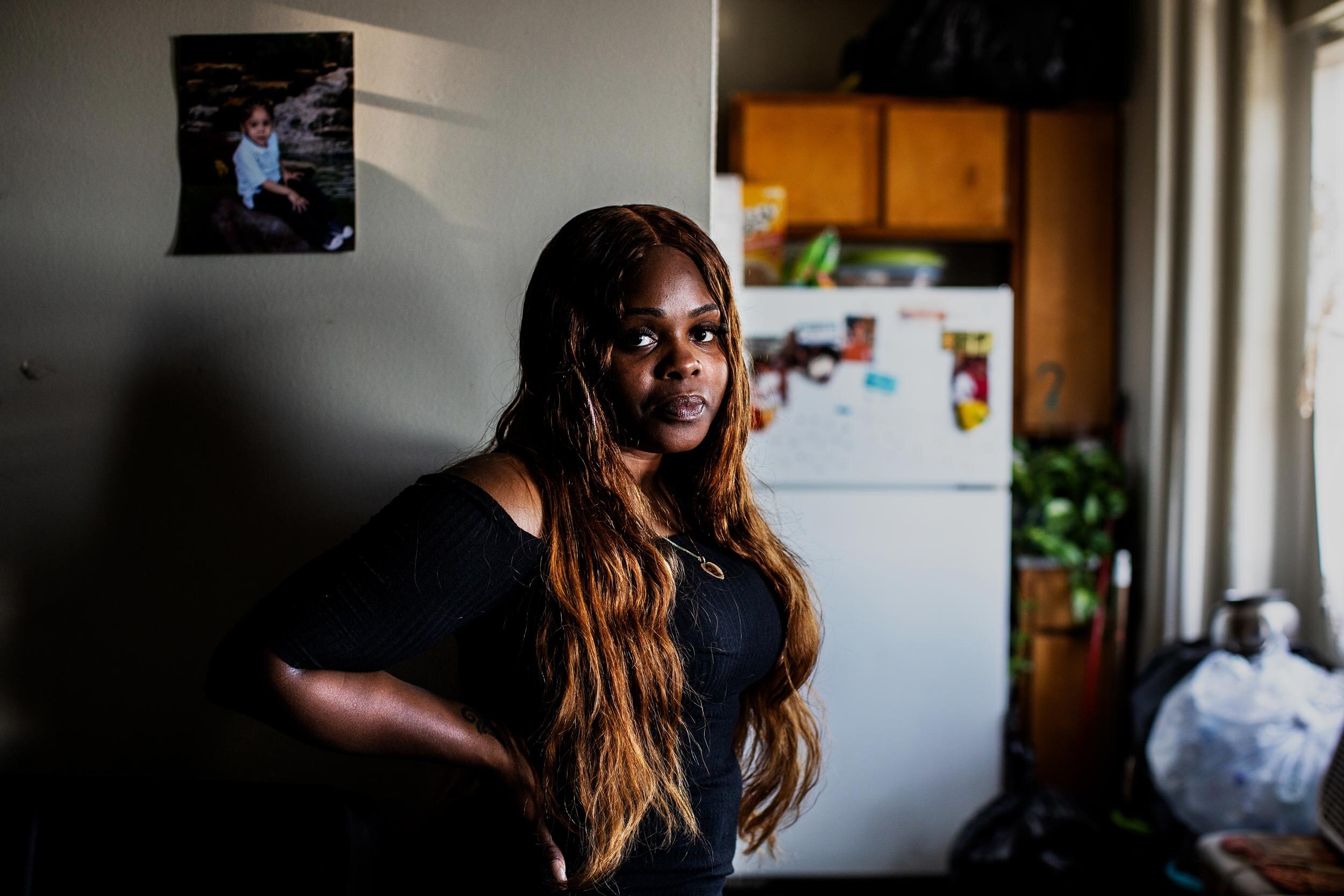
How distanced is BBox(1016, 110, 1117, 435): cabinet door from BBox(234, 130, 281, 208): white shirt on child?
7.84 ft

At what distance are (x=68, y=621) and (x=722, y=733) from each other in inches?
34.8

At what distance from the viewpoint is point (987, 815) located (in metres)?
2.36

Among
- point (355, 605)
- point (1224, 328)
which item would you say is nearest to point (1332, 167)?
point (1224, 328)

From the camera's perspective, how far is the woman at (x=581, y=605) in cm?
85

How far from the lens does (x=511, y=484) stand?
3.02ft

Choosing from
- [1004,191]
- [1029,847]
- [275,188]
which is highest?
[1004,191]

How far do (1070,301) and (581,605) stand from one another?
8.55 feet

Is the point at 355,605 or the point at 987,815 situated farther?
the point at 987,815

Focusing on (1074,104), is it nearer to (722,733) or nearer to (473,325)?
(473,325)

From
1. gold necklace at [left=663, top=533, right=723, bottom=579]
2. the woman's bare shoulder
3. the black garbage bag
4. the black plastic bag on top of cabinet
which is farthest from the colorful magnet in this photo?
the woman's bare shoulder

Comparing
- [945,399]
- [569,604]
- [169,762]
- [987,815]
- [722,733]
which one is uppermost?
[945,399]

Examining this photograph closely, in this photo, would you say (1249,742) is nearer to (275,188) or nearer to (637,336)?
(637,336)

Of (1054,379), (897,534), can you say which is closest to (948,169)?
(1054,379)

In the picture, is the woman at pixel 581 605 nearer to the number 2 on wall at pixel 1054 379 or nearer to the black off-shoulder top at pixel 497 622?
the black off-shoulder top at pixel 497 622
